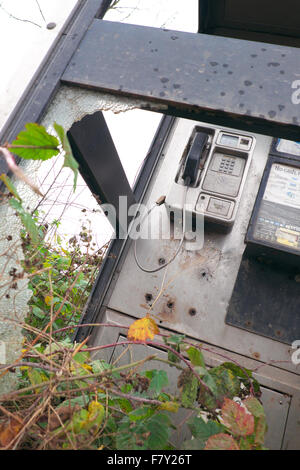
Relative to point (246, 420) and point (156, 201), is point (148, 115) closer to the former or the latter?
point (156, 201)

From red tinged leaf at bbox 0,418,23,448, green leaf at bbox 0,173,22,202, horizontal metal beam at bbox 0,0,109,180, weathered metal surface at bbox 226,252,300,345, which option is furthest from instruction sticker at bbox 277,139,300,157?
red tinged leaf at bbox 0,418,23,448

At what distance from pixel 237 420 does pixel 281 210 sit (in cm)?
124

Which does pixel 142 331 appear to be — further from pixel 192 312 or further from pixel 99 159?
pixel 192 312

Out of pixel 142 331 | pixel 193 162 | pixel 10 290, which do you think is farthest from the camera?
pixel 193 162

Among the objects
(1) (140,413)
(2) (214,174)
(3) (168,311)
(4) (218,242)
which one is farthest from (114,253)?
(1) (140,413)

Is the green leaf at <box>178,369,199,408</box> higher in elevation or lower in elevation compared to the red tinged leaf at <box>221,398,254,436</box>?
higher

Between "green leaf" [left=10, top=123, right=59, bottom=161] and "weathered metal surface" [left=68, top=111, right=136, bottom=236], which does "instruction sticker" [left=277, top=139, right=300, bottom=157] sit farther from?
"green leaf" [left=10, top=123, right=59, bottom=161]

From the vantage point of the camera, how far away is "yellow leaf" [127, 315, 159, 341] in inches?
33.6

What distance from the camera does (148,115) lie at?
187cm

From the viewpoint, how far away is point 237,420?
67 cm

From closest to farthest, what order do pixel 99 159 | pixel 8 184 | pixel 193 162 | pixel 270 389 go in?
pixel 8 184 → pixel 99 159 → pixel 270 389 → pixel 193 162

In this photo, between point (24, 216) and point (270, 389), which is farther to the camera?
point (270, 389)

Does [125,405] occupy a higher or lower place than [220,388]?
lower

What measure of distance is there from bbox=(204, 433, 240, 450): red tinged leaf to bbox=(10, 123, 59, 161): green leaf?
2.02 ft
